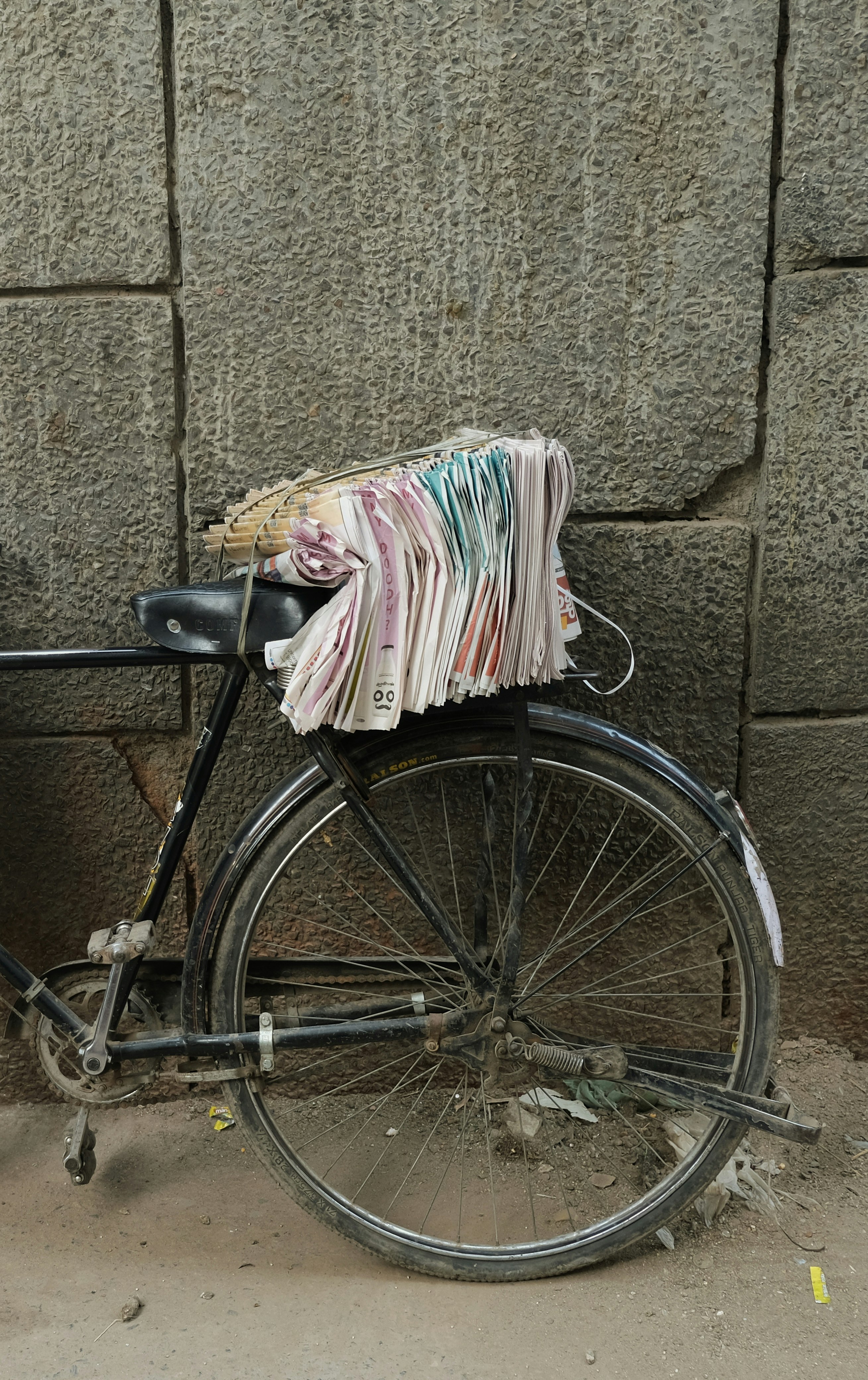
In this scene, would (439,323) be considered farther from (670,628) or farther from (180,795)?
(180,795)

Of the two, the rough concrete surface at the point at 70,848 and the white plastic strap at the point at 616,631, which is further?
the rough concrete surface at the point at 70,848

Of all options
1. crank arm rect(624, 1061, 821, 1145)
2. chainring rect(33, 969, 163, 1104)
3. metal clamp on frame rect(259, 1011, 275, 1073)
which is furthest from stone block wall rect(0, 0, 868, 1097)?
crank arm rect(624, 1061, 821, 1145)

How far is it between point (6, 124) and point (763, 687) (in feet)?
6.66

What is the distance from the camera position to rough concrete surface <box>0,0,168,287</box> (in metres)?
2.03

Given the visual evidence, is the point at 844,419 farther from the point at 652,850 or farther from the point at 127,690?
the point at 127,690

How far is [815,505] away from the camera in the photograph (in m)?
2.23

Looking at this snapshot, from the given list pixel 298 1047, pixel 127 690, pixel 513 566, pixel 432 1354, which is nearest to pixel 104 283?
pixel 127 690

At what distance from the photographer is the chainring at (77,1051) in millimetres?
1952

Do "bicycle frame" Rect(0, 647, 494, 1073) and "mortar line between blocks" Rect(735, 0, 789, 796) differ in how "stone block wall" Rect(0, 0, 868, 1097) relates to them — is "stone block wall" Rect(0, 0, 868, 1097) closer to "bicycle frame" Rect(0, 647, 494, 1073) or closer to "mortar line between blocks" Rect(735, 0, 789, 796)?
"mortar line between blocks" Rect(735, 0, 789, 796)

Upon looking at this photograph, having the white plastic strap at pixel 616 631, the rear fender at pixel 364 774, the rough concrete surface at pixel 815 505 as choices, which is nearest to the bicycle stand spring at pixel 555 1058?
the rear fender at pixel 364 774

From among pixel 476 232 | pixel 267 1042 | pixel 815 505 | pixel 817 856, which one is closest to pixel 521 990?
pixel 267 1042

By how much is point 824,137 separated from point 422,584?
136 cm

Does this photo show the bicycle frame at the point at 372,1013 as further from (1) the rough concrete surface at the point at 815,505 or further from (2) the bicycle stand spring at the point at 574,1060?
(1) the rough concrete surface at the point at 815,505

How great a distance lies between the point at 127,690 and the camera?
227 cm
